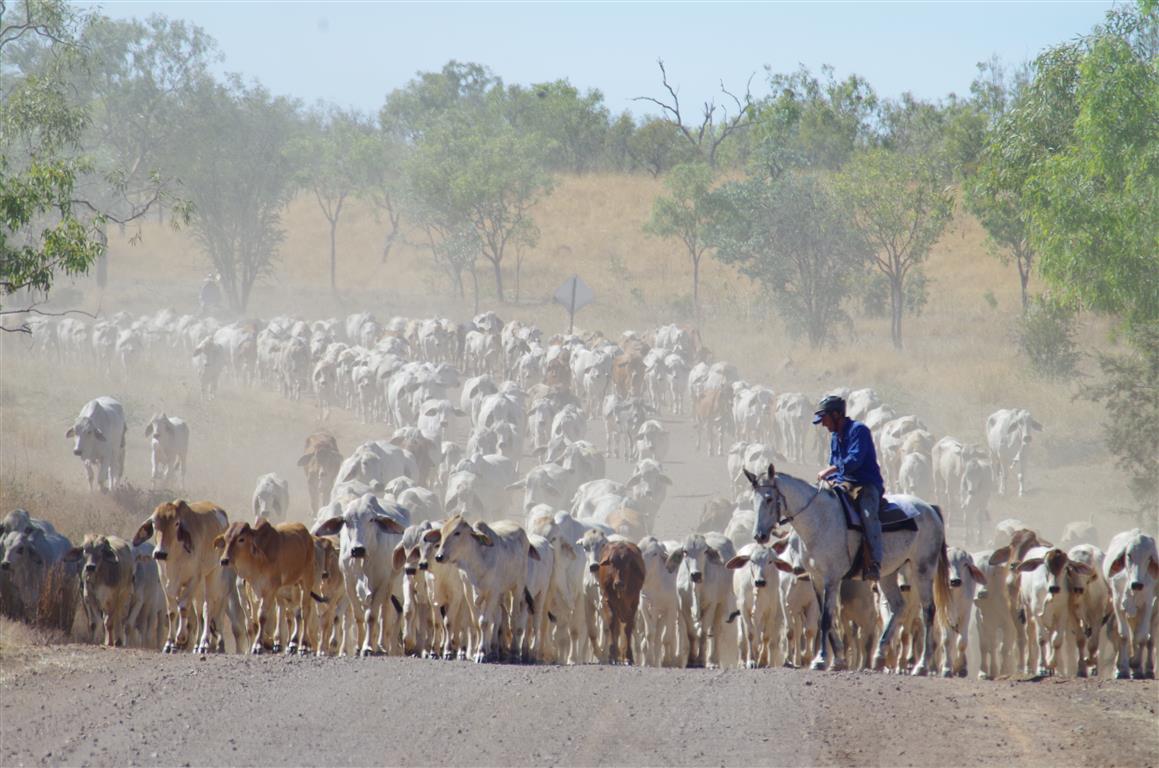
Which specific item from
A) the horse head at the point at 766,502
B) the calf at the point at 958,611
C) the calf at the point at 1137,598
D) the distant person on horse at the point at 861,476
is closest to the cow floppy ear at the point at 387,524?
the horse head at the point at 766,502

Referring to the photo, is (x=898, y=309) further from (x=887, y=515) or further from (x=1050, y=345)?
(x=887, y=515)

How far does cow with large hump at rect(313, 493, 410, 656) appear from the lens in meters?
15.6

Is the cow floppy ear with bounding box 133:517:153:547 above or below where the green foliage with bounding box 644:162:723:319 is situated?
below

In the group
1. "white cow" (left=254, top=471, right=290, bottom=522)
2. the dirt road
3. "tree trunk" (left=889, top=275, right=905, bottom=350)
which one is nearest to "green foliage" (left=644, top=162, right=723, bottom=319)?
"tree trunk" (left=889, top=275, right=905, bottom=350)

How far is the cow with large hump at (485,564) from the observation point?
1496cm

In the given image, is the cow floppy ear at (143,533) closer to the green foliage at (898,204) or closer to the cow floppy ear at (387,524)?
the cow floppy ear at (387,524)

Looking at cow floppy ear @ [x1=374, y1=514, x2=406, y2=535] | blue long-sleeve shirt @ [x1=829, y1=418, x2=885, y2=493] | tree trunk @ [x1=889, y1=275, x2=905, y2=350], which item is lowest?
cow floppy ear @ [x1=374, y1=514, x2=406, y2=535]

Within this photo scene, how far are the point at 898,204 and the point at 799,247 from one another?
4.99m

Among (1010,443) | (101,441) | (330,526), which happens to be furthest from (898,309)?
(330,526)

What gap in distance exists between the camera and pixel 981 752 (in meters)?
10.7

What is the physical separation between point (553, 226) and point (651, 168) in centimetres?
1144

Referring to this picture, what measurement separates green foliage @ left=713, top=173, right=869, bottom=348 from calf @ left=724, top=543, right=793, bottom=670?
118 ft

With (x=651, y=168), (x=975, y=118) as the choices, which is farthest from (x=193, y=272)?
(x=975, y=118)

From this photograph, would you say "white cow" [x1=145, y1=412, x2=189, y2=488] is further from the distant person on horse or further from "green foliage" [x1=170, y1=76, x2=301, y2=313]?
"green foliage" [x1=170, y1=76, x2=301, y2=313]
